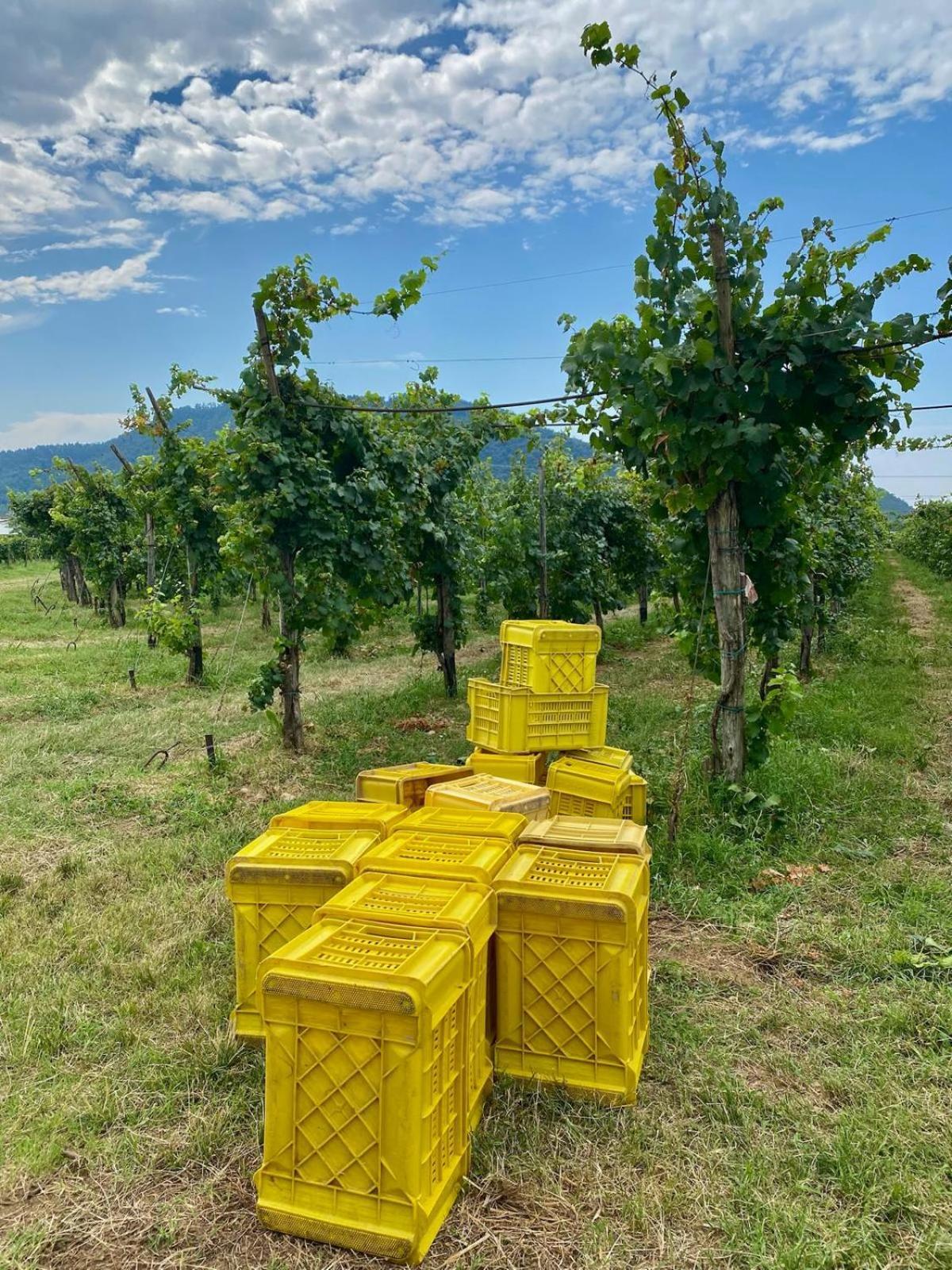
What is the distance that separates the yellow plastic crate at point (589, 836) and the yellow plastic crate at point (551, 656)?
7.05 ft

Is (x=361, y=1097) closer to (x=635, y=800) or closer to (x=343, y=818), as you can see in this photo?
(x=343, y=818)

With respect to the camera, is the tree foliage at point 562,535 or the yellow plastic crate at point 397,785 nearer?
the yellow plastic crate at point 397,785

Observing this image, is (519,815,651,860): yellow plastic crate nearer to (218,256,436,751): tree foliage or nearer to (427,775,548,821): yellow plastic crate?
(427,775,548,821): yellow plastic crate

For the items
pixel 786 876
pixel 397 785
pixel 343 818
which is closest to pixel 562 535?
pixel 786 876

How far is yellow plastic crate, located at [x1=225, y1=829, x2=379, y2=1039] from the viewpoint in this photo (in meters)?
3.40

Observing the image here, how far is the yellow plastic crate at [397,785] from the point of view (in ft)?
16.1

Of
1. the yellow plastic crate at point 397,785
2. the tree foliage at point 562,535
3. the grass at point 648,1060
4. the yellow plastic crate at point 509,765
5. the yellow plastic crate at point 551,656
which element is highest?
the tree foliage at point 562,535

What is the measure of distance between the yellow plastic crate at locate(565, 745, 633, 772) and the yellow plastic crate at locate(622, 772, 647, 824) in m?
0.16

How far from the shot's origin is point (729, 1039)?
344 cm

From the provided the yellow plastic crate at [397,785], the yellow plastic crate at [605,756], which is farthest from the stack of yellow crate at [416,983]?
the yellow plastic crate at [605,756]

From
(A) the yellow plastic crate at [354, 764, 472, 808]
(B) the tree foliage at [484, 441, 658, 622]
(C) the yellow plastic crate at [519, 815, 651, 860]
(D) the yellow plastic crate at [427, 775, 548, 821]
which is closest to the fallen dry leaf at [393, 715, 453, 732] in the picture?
(B) the tree foliage at [484, 441, 658, 622]

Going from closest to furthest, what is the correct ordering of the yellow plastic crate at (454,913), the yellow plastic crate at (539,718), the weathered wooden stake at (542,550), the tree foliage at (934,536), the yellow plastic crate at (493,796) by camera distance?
the yellow plastic crate at (454,913), the yellow plastic crate at (493,796), the yellow plastic crate at (539,718), the weathered wooden stake at (542,550), the tree foliage at (934,536)

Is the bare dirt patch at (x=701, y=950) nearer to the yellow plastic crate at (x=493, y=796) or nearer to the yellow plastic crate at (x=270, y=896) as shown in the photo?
the yellow plastic crate at (x=493, y=796)

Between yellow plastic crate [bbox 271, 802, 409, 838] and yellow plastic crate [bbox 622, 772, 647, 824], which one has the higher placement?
yellow plastic crate [bbox 271, 802, 409, 838]
